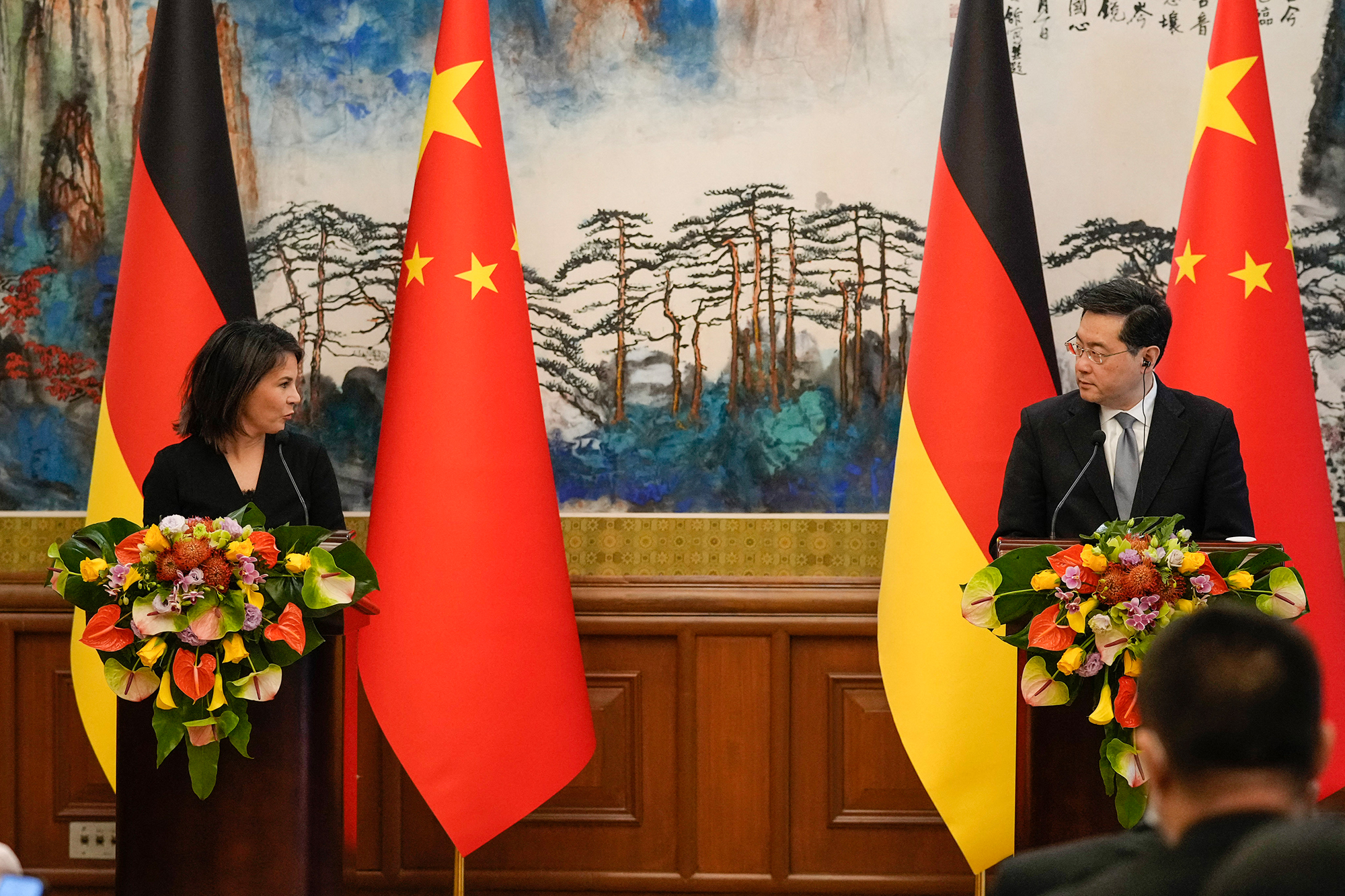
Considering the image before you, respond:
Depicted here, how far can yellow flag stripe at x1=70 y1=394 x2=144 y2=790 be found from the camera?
3281 mm

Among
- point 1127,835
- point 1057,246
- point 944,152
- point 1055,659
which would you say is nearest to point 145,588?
point 1055,659

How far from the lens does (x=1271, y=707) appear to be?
932 mm

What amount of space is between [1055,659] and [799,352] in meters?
1.65

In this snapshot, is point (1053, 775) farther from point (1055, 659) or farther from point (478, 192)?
point (478, 192)

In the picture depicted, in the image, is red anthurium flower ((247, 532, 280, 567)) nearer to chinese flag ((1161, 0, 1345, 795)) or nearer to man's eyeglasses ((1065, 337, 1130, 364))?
man's eyeglasses ((1065, 337, 1130, 364))

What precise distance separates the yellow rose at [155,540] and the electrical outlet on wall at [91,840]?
→ 6.28 ft

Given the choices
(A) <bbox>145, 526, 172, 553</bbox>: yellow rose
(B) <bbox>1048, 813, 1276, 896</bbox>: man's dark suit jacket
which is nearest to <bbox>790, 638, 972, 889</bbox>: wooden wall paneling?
(A) <bbox>145, 526, 172, 553</bbox>: yellow rose

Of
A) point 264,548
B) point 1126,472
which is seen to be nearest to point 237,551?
point 264,548

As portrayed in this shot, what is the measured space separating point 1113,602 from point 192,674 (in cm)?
175

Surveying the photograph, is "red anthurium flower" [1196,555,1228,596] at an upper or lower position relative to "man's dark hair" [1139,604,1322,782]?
lower

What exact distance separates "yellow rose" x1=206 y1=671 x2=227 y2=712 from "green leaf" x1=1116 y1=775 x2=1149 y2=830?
5.70 ft

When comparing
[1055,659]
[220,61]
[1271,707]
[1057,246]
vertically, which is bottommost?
[1055,659]

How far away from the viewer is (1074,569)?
227cm

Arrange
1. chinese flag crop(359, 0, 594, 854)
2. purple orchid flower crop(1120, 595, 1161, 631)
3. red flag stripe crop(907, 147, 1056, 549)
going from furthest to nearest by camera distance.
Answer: red flag stripe crop(907, 147, 1056, 549) < chinese flag crop(359, 0, 594, 854) < purple orchid flower crop(1120, 595, 1161, 631)
